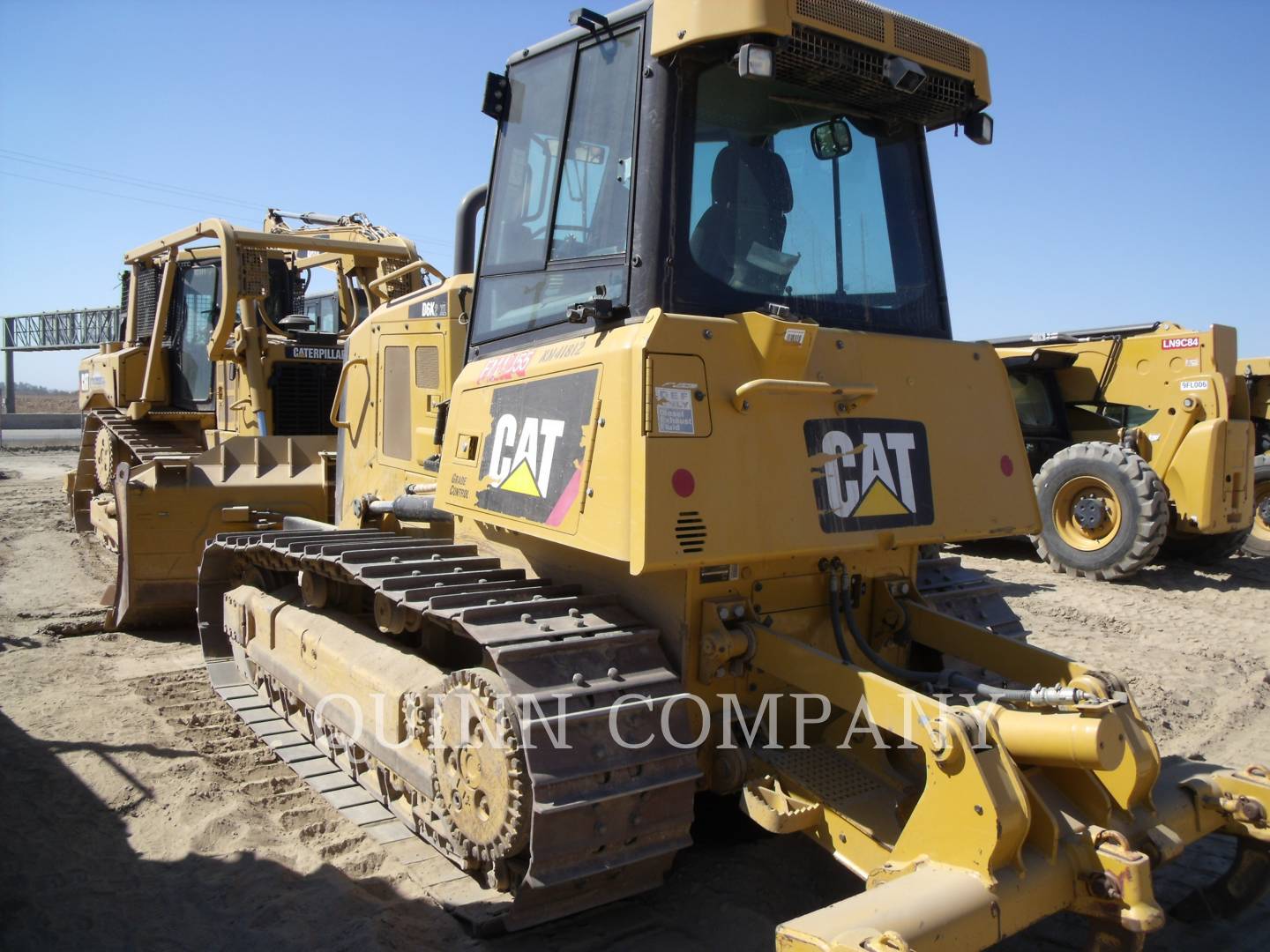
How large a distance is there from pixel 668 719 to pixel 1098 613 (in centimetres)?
714

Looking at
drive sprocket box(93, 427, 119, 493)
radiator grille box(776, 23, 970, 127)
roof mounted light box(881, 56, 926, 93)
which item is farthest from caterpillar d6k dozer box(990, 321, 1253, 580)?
drive sprocket box(93, 427, 119, 493)

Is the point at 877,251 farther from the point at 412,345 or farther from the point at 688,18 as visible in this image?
the point at 412,345

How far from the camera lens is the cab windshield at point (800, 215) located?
346cm

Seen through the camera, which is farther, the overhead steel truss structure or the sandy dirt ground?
the overhead steel truss structure

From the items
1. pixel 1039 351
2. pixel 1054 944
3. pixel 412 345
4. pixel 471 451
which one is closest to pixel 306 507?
pixel 412 345

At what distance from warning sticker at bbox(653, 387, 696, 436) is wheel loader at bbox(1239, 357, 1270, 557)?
11066 mm

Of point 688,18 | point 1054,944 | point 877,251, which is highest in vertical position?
point 688,18

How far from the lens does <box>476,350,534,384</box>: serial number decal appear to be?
12.3 ft

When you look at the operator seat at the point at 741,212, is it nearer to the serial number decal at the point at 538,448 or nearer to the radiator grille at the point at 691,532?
the serial number decal at the point at 538,448

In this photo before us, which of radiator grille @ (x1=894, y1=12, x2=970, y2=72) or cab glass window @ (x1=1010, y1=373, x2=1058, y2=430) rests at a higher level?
radiator grille @ (x1=894, y1=12, x2=970, y2=72)

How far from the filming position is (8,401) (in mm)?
41469

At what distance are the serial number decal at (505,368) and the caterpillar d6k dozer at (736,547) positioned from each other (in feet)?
0.08

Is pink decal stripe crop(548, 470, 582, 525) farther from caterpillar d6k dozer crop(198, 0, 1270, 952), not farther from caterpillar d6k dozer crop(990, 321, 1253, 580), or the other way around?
caterpillar d6k dozer crop(990, 321, 1253, 580)

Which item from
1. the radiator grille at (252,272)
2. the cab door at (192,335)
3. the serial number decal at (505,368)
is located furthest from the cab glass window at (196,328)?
the serial number decal at (505,368)
